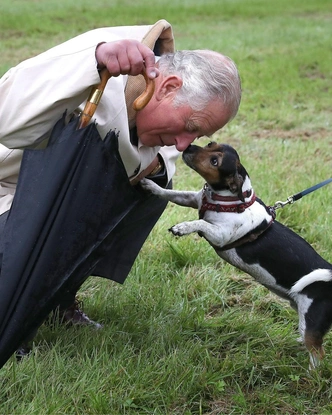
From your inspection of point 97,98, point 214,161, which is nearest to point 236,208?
Answer: point 214,161

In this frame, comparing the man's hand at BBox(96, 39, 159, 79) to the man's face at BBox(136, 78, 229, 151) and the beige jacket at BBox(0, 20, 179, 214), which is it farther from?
the man's face at BBox(136, 78, 229, 151)

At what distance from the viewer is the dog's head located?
2.93 meters

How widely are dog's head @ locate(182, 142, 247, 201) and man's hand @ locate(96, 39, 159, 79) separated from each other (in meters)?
0.69

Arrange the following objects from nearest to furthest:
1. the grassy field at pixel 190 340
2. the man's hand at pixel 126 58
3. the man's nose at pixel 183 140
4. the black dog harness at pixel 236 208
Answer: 1. the man's hand at pixel 126 58
2. the grassy field at pixel 190 340
3. the man's nose at pixel 183 140
4. the black dog harness at pixel 236 208

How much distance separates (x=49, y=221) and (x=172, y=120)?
0.64 metres

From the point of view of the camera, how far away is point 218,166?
9.64 feet

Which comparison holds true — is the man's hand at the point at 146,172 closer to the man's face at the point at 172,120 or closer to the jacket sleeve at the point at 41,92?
the man's face at the point at 172,120

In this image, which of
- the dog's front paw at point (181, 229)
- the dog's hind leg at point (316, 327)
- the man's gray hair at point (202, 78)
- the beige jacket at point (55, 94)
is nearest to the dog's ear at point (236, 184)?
the dog's front paw at point (181, 229)

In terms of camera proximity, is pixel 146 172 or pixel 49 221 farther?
pixel 146 172

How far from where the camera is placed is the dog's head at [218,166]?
2.93m

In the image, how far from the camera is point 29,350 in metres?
2.85

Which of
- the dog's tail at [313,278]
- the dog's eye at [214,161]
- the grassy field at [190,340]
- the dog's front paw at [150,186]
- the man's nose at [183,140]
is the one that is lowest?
the grassy field at [190,340]

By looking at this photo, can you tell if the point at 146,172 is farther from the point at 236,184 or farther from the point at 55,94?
the point at 55,94

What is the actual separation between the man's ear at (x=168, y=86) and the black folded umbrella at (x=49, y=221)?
0.30 meters
